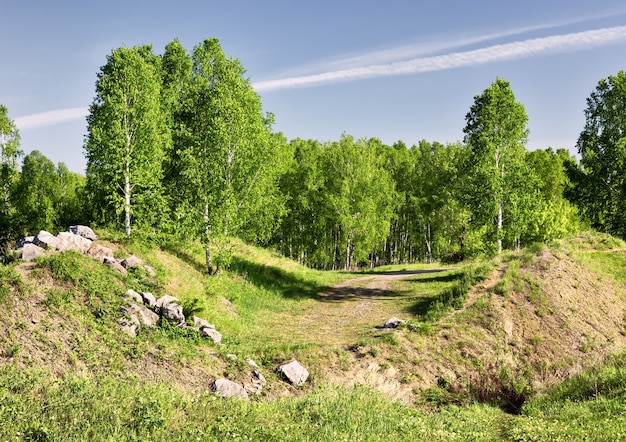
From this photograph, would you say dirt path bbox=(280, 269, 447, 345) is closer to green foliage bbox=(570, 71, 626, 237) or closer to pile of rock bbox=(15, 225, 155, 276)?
pile of rock bbox=(15, 225, 155, 276)

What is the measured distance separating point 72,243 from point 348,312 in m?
13.9

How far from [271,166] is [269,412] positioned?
18749mm

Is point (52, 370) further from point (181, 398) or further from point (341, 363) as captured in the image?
point (341, 363)

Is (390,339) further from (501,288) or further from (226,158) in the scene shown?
(226,158)

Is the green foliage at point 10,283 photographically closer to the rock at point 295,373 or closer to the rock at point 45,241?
the rock at point 45,241

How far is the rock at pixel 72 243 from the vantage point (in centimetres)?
1786

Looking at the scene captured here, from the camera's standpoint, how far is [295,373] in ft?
47.9

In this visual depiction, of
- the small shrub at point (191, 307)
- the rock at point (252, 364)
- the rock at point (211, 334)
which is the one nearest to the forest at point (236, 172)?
the small shrub at point (191, 307)

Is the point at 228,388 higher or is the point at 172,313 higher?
the point at 172,313

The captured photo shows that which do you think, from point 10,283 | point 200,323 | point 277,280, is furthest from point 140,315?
point 277,280

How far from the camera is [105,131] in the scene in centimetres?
2470

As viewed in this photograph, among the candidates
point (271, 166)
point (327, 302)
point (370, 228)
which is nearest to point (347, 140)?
point (370, 228)

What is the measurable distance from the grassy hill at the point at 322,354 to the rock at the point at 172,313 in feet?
2.07

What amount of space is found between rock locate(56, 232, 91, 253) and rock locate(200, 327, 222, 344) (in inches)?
250
